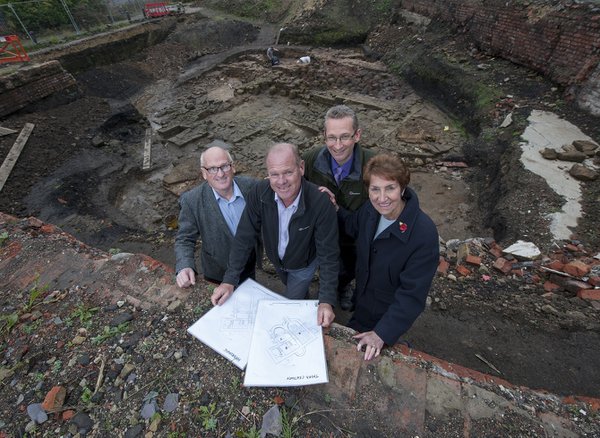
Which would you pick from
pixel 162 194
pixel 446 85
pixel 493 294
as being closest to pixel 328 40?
pixel 446 85

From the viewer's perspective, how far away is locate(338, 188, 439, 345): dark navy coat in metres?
1.79

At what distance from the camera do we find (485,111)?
6695 millimetres

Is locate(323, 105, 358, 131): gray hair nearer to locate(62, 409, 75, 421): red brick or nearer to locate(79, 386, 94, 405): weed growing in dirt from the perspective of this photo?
locate(79, 386, 94, 405): weed growing in dirt

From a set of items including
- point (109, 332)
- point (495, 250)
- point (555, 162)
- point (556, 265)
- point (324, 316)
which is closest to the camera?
point (324, 316)

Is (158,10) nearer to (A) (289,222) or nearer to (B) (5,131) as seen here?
(B) (5,131)

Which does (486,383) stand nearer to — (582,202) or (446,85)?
(582,202)

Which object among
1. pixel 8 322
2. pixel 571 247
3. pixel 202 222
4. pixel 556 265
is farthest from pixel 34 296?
pixel 571 247

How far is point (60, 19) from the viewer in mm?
12797

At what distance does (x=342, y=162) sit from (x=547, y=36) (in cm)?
750

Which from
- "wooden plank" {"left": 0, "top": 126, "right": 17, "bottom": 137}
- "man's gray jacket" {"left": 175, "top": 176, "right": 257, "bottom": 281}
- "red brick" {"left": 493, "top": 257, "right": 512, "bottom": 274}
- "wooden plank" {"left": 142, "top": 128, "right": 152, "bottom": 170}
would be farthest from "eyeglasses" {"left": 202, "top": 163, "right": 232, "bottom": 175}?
"wooden plank" {"left": 0, "top": 126, "right": 17, "bottom": 137}

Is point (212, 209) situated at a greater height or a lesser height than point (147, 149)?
greater

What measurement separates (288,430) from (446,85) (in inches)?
373

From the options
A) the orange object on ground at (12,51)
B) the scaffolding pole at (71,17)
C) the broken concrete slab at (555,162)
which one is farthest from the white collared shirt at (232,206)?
the scaffolding pole at (71,17)

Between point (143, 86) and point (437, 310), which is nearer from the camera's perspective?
point (437, 310)
